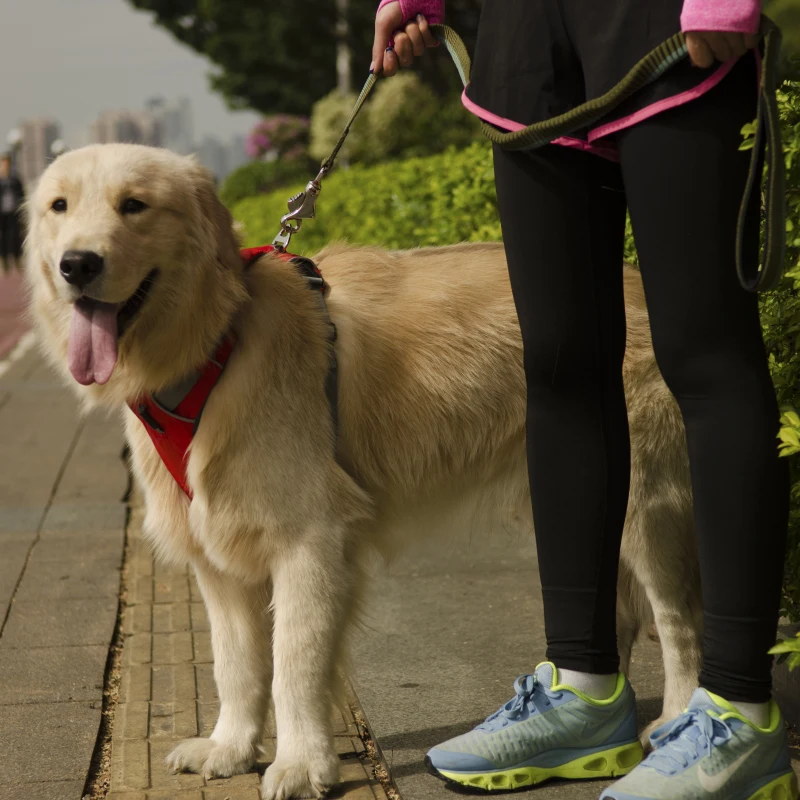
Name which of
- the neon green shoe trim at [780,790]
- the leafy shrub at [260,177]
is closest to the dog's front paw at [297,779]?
the neon green shoe trim at [780,790]

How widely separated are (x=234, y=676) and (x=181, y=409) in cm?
70

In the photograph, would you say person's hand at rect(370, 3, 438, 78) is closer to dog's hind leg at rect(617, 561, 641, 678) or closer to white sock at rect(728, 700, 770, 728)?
dog's hind leg at rect(617, 561, 641, 678)

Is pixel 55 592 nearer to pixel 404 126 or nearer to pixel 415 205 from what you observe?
pixel 415 205

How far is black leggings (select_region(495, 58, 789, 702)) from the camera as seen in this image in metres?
2.06

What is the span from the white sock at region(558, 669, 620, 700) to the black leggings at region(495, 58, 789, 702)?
0.02 metres

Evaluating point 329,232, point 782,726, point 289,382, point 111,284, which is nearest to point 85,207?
point 111,284

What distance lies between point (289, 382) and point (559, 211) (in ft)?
2.79

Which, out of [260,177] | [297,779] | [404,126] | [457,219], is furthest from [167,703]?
[260,177]

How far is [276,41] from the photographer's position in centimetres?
3619

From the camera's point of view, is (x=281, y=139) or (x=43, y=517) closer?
(x=43, y=517)

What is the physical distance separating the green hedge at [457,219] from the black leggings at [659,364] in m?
0.12

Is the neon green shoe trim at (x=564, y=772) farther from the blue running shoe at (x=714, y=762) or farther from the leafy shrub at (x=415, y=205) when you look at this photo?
the leafy shrub at (x=415, y=205)

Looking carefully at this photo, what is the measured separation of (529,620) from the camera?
382 centimetres

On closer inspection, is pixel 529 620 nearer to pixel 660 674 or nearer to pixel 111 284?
pixel 660 674
